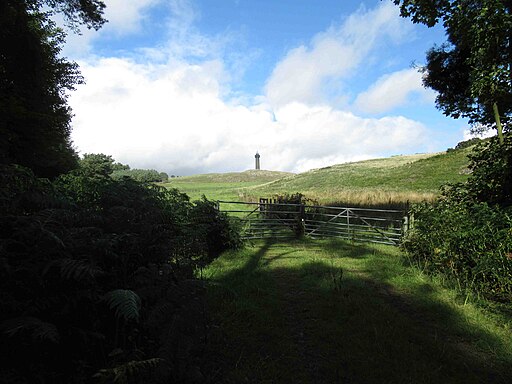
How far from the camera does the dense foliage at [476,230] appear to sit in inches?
209

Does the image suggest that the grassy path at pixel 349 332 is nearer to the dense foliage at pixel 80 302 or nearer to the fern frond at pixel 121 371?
Result: the dense foliage at pixel 80 302

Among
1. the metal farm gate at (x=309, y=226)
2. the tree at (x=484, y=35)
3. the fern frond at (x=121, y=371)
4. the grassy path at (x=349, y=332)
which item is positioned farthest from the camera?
the metal farm gate at (x=309, y=226)

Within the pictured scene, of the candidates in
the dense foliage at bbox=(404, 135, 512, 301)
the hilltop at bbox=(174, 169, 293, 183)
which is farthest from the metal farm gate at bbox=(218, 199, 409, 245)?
the hilltop at bbox=(174, 169, 293, 183)

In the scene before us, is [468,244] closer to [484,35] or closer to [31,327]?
[484,35]

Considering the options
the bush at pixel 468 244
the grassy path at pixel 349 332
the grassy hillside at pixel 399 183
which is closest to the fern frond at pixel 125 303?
the grassy path at pixel 349 332

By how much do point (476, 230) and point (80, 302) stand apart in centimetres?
657

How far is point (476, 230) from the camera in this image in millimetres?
5801

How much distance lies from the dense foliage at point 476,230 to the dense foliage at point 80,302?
518 cm

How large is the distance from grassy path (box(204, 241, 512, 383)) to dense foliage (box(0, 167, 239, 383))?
82cm

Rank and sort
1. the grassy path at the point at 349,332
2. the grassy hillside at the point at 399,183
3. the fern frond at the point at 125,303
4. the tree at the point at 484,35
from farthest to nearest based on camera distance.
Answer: the grassy hillside at the point at 399,183
the tree at the point at 484,35
the grassy path at the point at 349,332
the fern frond at the point at 125,303

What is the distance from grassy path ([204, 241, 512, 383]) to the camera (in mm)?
3377

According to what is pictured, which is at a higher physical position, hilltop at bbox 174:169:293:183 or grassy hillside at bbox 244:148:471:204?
hilltop at bbox 174:169:293:183

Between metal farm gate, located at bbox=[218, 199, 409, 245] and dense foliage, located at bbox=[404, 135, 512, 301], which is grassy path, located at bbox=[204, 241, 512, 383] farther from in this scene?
metal farm gate, located at bbox=[218, 199, 409, 245]

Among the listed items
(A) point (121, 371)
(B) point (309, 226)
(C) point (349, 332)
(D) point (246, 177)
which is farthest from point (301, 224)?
(D) point (246, 177)
